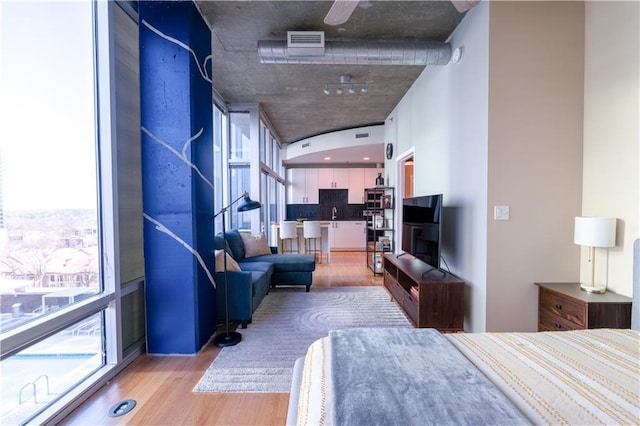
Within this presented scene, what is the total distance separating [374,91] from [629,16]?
282 cm

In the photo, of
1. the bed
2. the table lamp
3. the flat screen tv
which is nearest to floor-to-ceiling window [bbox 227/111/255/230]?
the flat screen tv

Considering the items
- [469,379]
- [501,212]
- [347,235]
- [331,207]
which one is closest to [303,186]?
[331,207]

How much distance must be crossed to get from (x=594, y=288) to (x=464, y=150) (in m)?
1.47

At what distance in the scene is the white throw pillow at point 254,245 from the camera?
4.45 meters

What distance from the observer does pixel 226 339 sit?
102 inches

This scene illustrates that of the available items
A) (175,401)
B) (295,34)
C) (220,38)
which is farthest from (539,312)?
(220,38)

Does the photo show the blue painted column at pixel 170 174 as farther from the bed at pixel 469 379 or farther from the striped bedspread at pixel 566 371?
the striped bedspread at pixel 566 371

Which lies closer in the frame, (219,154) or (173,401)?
(173,401)

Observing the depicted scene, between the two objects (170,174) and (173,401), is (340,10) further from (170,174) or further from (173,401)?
(173,401)

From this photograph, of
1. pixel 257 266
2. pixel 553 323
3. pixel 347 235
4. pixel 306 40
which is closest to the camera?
pixel 553 323

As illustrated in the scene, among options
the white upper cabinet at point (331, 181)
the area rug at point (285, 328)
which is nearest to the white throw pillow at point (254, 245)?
the area rug at point (285, 328)

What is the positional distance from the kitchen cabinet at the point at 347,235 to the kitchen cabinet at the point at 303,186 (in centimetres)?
104

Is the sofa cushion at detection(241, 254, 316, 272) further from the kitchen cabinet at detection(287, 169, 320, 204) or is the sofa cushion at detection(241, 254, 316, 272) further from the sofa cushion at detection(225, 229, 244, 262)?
the kitchen cabinet at detection(287, 169, 320, 204)

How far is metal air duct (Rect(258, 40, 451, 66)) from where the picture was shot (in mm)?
2846
